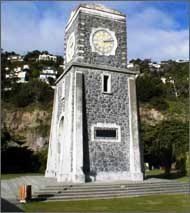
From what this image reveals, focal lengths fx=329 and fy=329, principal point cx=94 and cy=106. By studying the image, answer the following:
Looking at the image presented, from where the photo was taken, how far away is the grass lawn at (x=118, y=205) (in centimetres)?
1001

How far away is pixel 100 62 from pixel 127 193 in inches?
324

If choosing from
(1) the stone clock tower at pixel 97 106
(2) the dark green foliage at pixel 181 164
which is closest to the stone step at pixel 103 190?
(1) the stone clock tower at pixel 97 106

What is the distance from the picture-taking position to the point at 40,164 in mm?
31719

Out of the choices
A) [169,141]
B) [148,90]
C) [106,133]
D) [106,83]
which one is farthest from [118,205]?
[148,90]

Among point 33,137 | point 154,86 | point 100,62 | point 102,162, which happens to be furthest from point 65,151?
point 154,86

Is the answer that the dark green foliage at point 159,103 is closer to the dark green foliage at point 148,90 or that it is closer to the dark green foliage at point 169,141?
the dark green foliage at point 148,90

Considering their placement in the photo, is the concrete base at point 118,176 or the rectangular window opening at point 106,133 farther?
the rectangular window opening at point 106,133

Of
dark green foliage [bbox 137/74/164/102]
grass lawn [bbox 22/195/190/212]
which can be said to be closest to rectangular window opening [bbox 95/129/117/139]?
grass lawn [bbox 22/195/190/212]

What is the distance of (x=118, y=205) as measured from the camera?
10.9m

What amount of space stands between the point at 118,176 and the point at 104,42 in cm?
770

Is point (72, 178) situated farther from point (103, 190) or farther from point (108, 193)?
point (108, 193)

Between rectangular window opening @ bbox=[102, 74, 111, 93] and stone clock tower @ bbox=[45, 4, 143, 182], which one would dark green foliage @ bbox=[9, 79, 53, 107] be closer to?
stone clock tower @ bbox=[45, 4, 143, 182]

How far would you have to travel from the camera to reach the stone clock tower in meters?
16.8

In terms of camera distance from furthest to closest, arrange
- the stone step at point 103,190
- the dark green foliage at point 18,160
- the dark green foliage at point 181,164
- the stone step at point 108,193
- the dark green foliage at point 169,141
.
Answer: the dark green foliage at point 18,160 < the dark green foliage at point 169,141 < the dark green foliage at point 181,164 < the stone step at point 103,190 < the stone step at point 108,193
